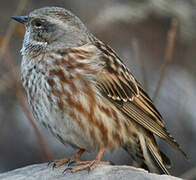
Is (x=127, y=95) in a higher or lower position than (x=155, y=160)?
higher

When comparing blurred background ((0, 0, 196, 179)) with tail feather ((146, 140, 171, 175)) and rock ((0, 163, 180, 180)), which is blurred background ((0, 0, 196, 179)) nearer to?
tail feather ((146, 140, 171, 175))

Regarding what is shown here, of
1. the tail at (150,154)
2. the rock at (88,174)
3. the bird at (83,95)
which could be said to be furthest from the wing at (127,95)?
the rock at (88,174)

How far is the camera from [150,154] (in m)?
5.89

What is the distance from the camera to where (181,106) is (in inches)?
346

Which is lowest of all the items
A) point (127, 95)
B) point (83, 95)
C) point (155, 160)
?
point (155, 160)

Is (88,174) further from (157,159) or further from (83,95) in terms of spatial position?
(157,159)

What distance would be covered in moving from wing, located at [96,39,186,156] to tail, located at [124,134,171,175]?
0.58 ft

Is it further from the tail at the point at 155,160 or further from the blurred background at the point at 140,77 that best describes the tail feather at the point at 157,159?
the blurred background at the point at 140,77

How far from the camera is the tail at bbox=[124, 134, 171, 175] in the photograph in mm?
5836

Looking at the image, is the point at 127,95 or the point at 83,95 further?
the point at 127,95

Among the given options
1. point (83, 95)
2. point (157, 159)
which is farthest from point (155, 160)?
point (83, 95)

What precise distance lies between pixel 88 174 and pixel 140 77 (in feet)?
15.8

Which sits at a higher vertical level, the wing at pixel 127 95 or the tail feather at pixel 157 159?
the wing at pixel 127 95

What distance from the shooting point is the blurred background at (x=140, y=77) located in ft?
24.0
